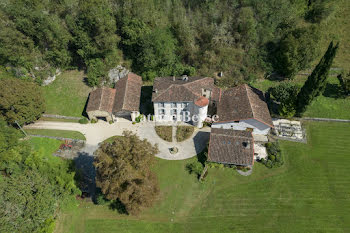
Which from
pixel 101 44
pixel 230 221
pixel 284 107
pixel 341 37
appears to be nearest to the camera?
pixel 230 221

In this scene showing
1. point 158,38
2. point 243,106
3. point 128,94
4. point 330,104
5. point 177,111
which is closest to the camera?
point 243,106

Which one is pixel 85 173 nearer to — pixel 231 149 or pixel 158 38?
pixel 231 149

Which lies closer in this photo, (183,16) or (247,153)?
(247,153)

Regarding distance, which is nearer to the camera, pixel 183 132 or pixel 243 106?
pixel 243 106

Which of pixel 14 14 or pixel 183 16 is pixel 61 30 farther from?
pixel 183 16

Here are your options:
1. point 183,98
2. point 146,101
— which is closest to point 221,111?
point 183,98

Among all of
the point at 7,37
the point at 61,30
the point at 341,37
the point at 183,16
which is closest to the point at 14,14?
the point at 7,37

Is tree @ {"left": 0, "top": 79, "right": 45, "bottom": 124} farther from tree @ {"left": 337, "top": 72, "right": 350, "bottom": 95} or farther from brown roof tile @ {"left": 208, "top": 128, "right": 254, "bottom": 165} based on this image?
tree @ {"left": 337, "top": 72, "right": 350, "bottom": 95}
